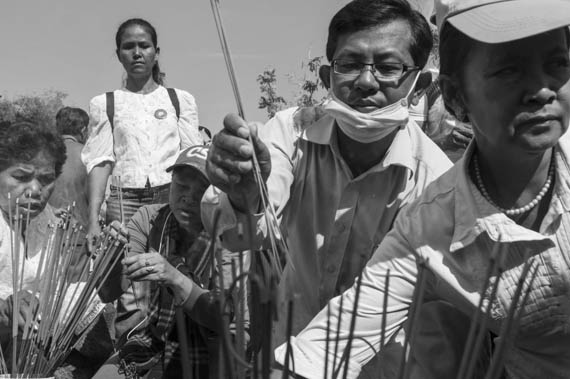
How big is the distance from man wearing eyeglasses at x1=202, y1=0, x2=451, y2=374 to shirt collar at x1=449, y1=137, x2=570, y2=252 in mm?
584

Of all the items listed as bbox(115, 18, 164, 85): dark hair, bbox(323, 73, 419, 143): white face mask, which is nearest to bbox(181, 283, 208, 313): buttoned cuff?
bbox(323, 73, 419, 143): white face mask

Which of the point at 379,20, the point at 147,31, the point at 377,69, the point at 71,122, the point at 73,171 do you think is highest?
the point at 147,31

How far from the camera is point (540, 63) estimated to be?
1.50 metres

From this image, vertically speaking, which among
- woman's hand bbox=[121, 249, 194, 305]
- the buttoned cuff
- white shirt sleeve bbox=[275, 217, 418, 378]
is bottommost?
the buttoned cuff

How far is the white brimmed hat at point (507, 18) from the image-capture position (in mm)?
1470

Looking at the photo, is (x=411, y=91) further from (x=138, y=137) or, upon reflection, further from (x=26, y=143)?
(x=138, y=137)

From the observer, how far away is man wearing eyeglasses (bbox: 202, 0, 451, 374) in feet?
7.44

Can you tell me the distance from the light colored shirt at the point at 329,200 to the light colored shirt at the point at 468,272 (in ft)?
1.71

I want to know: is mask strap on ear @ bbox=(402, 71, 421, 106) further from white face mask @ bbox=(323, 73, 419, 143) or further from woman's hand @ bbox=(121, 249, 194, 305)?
woman's hand @ bbox=(121, 249, 194, 305)

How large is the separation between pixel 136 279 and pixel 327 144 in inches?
33.9

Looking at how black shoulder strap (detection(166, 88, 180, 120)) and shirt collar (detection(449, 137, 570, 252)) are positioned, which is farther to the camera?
black shoulder strap (detection(166, 88, 180, 120))

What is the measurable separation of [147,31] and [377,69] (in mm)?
2539

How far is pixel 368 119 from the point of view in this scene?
2.22m

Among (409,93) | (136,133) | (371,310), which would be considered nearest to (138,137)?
(136,133)
